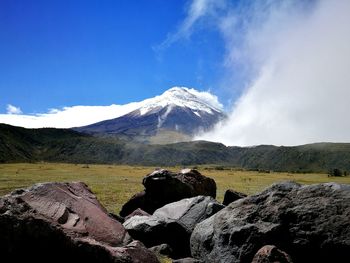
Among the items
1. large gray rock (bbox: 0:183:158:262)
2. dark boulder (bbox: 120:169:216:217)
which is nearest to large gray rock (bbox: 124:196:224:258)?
large gray rock (bbox: 0:183:158:262)

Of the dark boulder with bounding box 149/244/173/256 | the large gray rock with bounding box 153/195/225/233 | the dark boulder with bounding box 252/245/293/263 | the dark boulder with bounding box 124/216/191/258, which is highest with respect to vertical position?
the large gray rock with bounding box 153/195/225/233

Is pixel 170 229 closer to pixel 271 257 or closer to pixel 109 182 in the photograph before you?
pixel 271 257

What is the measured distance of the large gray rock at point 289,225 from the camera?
65.1 feet

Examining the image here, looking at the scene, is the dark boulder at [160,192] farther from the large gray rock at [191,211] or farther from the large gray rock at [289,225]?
the large gray rock at [289,225]

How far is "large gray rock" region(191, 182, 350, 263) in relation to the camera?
1983 cm

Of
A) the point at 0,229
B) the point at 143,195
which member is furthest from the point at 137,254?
the point at 143,195

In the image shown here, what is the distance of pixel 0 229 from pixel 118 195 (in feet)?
136

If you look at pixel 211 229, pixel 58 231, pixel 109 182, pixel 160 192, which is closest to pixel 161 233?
pixel 211 229

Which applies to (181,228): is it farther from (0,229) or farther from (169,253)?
(0,229)

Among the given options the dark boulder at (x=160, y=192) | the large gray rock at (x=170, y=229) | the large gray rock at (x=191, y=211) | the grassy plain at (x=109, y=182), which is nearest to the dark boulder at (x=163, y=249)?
the large gray rock at (x=170, y=229)

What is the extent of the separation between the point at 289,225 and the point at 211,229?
4257 millimetres

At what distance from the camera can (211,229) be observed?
23.3 m

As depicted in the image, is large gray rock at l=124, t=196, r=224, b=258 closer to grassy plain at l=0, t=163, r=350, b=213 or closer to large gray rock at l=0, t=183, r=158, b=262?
large gray rock at l=0, t=183, r=158, b=262

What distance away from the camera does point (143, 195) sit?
40094 mm
